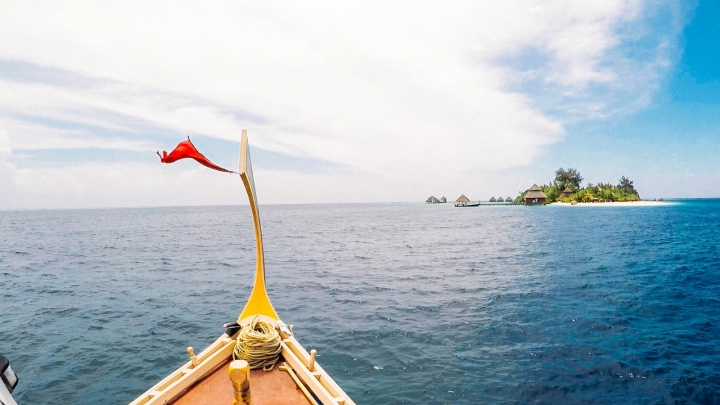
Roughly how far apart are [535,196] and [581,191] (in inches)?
735

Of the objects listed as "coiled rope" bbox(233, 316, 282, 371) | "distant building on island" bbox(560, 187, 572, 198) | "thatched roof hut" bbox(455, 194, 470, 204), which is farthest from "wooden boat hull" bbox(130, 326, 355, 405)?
"thatched roof hut" bbox(455, 194, 470, 204)

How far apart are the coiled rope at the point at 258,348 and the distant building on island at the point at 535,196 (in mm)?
149376

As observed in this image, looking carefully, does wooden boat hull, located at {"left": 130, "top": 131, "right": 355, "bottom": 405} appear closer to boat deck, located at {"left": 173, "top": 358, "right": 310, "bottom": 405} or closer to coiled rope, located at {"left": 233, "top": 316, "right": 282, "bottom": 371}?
boat deck, located at {"left": 173, "top": 358, "right": 310, "bottom": 405}

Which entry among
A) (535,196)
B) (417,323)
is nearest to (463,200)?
(535,196)

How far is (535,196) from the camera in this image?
139 metres

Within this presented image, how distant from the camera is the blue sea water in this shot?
36.9 ft

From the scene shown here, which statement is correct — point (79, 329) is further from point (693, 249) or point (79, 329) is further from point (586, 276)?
point (693, 249)

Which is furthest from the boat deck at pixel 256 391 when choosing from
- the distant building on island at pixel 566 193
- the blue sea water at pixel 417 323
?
the distant building on island at pixel 566 193

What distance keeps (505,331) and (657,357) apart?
5.23 m

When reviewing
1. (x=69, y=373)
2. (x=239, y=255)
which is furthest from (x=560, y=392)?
(x=239, y=255)

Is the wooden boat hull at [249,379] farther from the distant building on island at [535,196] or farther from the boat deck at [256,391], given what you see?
the distant building on island at [535,196]

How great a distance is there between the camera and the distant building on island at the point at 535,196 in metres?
139

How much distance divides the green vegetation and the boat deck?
155931 millimetres

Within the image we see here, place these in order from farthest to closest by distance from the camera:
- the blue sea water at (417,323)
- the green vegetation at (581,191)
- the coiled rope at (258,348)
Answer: the green vegetation at (581,191) < the blue sea water at (417,323) < the coiled rope at (258,348)
